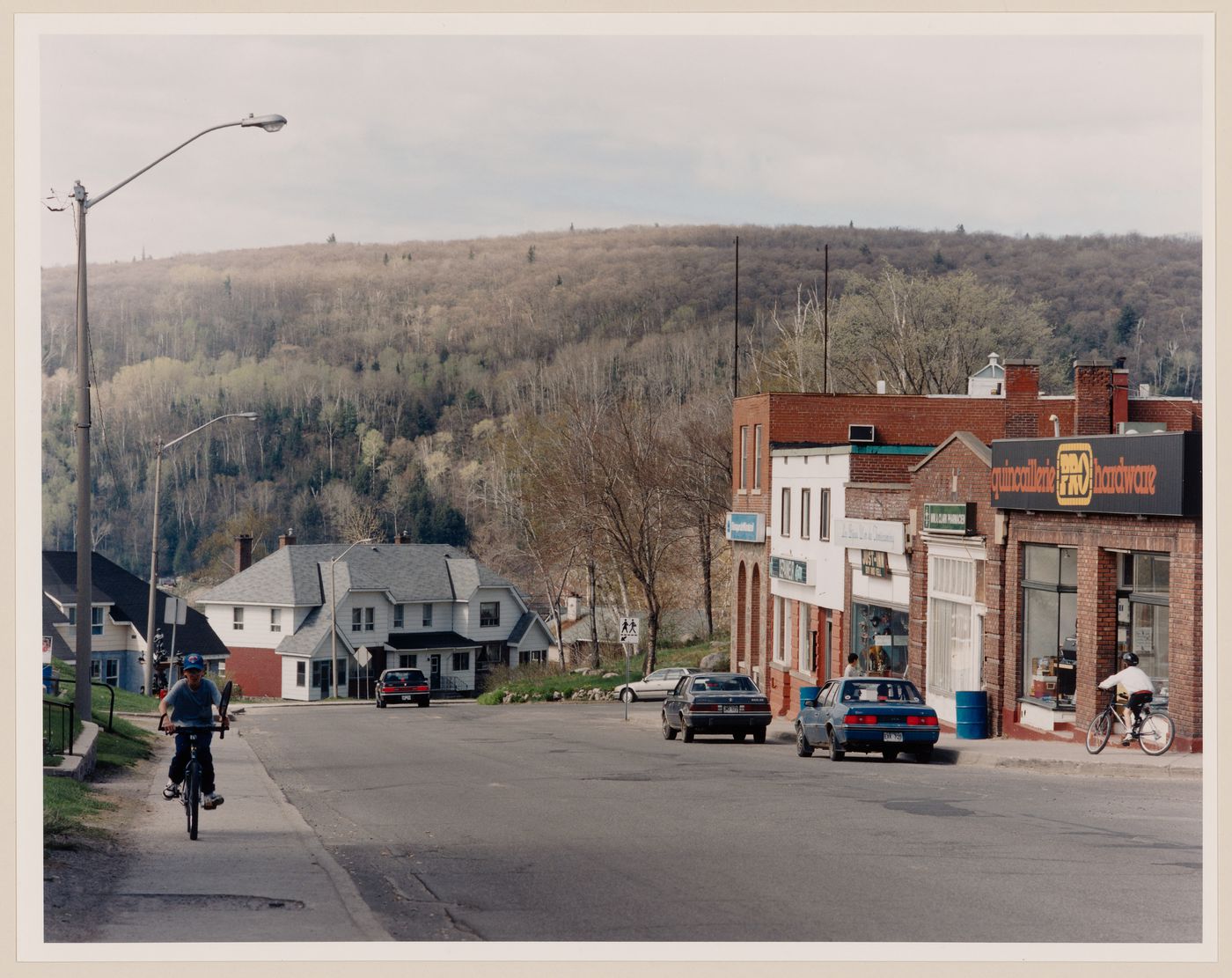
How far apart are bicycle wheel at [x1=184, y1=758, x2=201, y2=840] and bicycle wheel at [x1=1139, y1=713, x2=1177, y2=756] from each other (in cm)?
1520

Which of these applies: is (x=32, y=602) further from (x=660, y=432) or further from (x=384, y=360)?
(x=384, y=360)

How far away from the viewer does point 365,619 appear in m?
87.2

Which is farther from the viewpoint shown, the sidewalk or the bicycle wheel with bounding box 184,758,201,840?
the bicycle wheel with bounding box 184,758,201,840

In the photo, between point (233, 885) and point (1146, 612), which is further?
point (1146, 612)

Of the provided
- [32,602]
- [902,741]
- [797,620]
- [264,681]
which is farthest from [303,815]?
[264,681]

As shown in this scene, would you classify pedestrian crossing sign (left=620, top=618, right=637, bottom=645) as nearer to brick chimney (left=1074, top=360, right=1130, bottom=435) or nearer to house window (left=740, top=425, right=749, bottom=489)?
house window (left=740, top=425, right=749, bottom=489)

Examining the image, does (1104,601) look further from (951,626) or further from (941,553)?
(941,553)

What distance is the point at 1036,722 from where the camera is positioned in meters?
28.0

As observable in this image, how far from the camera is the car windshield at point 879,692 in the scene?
25.7m

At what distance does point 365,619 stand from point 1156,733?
68094mm

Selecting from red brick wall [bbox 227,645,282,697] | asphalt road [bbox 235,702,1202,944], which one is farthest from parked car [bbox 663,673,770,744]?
red brick wall [bbox 227,645,282,697]

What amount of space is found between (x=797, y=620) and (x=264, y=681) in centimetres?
4772

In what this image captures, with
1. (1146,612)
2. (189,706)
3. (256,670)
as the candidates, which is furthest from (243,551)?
(189,706)

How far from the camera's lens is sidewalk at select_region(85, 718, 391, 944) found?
1009 cm
